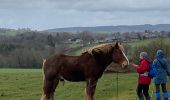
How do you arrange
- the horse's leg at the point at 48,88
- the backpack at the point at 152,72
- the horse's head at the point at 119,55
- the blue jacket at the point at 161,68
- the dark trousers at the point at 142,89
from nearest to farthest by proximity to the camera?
the horse's head at the point at 119,55 < the horse's leg at the point at 48,88 < the backpack at the point at 152,72 < the dark trousers at the point at 142,89 < the blue jacket at the point at 161,68

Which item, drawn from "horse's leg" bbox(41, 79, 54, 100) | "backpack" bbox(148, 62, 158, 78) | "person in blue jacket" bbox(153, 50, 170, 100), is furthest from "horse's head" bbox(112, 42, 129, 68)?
"person in blue jacket" bbox(153, 50, 170, 100)

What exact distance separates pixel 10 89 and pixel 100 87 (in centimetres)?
874

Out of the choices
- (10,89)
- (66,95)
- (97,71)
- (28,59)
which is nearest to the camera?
(97,71)

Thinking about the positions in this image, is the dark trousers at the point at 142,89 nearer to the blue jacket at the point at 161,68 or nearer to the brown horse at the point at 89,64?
the blue jacket at the point at 161,68

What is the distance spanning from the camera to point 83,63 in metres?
10.5

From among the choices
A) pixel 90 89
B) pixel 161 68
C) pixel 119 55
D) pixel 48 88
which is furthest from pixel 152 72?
pixel 48 88

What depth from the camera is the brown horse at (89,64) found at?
10453mm

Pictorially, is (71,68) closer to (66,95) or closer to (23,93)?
(66,95)

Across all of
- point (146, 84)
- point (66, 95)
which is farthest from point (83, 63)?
point (66, 95)

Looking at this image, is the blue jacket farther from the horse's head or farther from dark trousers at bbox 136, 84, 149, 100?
the horse's head

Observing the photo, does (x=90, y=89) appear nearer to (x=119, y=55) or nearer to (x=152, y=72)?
(x=119, y=55)

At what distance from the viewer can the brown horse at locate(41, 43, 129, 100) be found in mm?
10453

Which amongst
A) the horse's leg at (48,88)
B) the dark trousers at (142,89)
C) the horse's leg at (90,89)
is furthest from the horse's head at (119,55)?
the dark trousers at (142,89)

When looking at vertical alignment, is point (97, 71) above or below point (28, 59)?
above
